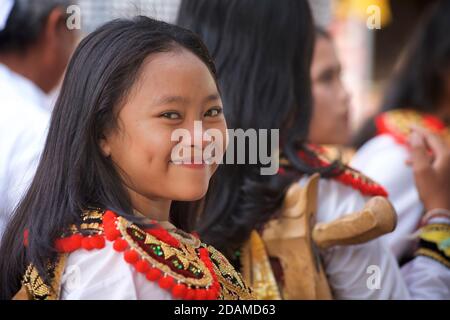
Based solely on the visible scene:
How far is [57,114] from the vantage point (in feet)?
4.33

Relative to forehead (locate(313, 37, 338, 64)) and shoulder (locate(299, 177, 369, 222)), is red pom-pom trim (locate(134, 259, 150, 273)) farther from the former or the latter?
forehead (locate(313, 37, 338, 64))

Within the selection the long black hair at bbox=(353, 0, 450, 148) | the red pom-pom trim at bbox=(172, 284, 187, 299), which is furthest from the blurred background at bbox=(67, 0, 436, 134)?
the red pom-pom trim at bbox=(172, 284, 187, 299)

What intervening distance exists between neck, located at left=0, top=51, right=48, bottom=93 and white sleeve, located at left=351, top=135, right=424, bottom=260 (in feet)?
3.62

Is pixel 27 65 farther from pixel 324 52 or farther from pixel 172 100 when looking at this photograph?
pixel 172 100

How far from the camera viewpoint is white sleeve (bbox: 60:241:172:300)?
113 cm

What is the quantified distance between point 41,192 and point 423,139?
4.31ft

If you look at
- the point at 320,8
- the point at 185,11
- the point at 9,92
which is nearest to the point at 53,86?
the point at 9,92

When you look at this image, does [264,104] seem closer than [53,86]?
Yes

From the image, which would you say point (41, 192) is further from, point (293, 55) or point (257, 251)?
point (293, 55)

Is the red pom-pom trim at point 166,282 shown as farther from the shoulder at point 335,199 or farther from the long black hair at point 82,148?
the shoulder at point 335,199

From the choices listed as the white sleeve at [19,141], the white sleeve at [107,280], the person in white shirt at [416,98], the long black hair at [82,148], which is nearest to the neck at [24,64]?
the white sleeve at [19,141]

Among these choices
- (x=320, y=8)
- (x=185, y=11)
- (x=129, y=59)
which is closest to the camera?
(x=129, y=59)

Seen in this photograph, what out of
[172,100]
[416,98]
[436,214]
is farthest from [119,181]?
[416,98]

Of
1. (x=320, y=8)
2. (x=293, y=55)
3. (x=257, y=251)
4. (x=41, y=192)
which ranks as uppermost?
(x=320, y=8)
